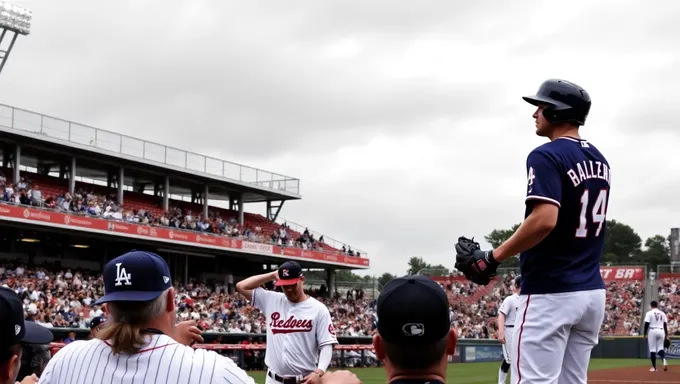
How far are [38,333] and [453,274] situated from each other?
57.4 metres

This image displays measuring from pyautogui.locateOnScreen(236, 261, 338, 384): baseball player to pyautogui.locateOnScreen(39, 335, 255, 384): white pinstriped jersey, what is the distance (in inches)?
217

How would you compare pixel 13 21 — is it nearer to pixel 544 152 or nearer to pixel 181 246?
pixel 181 246

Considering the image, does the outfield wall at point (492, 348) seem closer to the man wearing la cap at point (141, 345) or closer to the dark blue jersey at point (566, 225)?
the dark blue jersey at point (566, 225)

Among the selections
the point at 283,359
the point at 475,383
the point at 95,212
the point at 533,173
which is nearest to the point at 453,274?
the point at 95,212

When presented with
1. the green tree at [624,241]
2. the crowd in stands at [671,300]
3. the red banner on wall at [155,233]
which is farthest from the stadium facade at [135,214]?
the green tree at [624,241]

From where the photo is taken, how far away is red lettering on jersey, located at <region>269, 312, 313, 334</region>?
933 centimetres

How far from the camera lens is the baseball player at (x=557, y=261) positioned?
5.29 meters

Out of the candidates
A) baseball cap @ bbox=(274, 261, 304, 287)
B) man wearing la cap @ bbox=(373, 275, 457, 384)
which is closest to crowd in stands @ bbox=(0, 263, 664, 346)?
baseball cap @ bbox=(274, 261, 304, 287)

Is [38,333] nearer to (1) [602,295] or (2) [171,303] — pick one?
(2) [171,303]

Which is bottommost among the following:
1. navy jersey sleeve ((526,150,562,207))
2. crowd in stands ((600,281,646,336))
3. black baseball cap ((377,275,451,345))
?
crowd in stands ((600,281,646,336))

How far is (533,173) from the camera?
5.41 meters

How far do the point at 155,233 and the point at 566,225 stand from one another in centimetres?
3954

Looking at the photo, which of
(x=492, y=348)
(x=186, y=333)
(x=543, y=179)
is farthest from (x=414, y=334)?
(x=492, y=348)

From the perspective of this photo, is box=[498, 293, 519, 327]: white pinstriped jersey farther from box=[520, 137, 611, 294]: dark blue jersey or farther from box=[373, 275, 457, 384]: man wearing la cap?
box=[373, 275, 457, 384]: man wearing la cap
